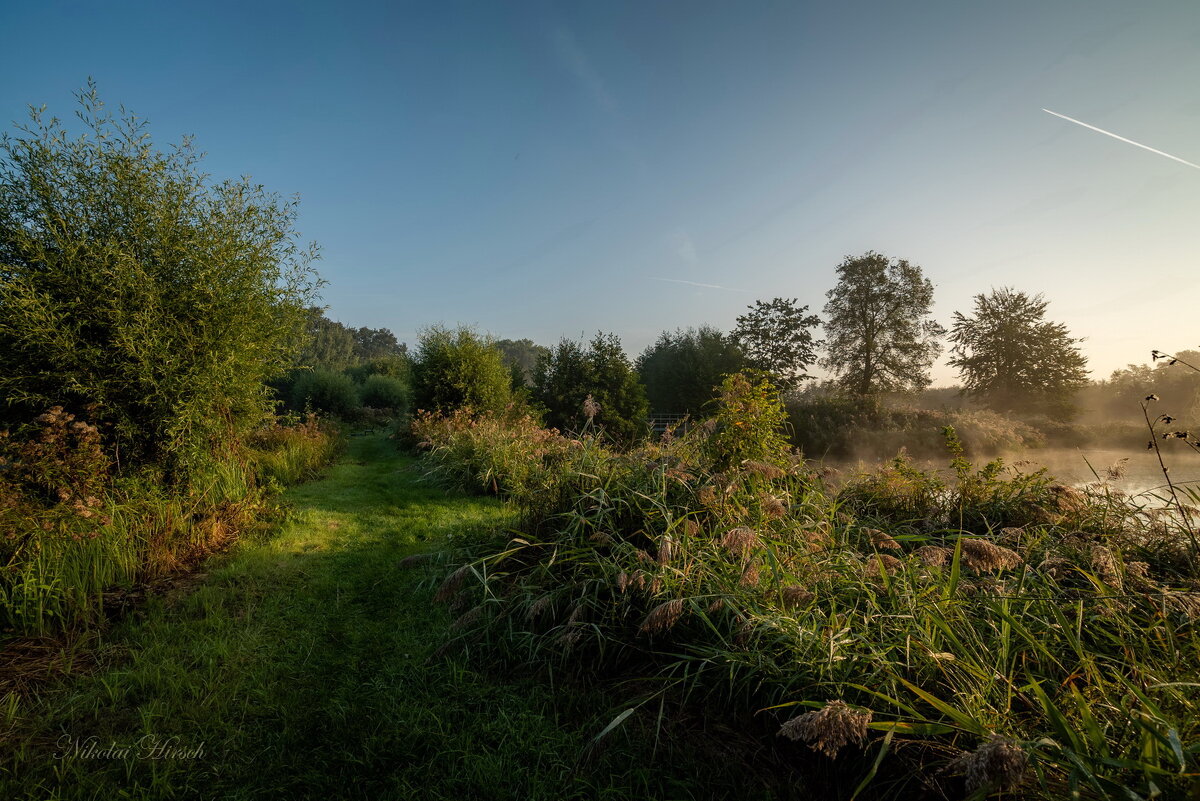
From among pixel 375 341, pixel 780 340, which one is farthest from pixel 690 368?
pixel 375 341

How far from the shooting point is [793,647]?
89.8 inches

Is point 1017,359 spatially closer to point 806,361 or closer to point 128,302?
point 806,361

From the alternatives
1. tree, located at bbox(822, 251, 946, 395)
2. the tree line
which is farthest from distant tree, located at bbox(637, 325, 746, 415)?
tree, located at bbox(822, 251, 946, 395)

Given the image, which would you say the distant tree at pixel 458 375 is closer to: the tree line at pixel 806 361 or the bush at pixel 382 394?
the tree line at pixel 806 361

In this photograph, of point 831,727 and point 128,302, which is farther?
point 128,302

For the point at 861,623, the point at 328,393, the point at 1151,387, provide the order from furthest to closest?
1. the point at 328,393
2. the point at 1151,387
3. the point at 861,623

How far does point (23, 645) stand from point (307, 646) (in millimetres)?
1829

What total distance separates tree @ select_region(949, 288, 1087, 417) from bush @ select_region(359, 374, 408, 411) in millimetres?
32173

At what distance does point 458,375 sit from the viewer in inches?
599

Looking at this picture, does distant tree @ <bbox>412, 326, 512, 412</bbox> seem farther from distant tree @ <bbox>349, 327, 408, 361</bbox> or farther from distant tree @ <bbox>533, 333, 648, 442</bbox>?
distant tree @ <bbox>349, 327, 408, 361</bbox>

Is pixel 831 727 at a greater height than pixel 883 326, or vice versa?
pixel 883 326

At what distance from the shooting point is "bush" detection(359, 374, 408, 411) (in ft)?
88.3

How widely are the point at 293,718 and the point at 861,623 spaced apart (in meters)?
3.29

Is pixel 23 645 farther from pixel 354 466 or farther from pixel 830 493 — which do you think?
pixel 354 466
